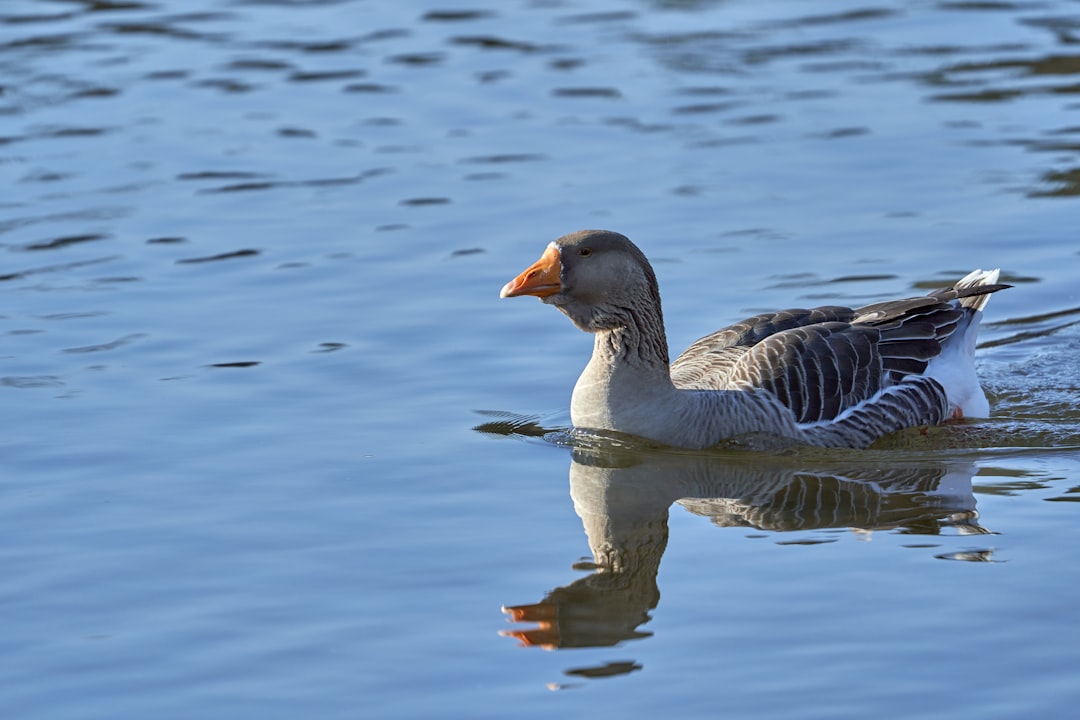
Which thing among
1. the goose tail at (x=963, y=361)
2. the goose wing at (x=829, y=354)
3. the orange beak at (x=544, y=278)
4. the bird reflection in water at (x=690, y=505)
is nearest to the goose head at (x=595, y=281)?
the orange beak at (x=544, y=278)

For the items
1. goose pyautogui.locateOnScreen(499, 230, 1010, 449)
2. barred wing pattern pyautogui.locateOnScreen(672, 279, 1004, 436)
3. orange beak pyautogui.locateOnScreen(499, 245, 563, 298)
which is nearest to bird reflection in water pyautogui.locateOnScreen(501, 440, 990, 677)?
goose pyautogui.locateOnScreen(499, 230, 1010, 449)

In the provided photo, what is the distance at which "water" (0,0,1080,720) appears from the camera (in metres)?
7.33

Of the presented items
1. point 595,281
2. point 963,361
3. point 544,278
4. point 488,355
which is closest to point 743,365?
point 595,281

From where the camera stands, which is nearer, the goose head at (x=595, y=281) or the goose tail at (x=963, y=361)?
the goose head at (x=595, y=281)

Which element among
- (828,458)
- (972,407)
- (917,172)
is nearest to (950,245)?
(917,172)

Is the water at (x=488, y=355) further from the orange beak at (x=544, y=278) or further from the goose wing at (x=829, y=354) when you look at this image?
the orange beak at (x=544, y=278)

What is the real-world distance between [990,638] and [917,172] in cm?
923

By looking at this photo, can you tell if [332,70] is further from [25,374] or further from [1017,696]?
[1017,696]

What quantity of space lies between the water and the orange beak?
1062mm

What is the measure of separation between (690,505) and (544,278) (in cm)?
170

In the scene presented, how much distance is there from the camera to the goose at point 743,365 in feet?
33.7

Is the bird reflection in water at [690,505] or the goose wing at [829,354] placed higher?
the goose wing at [829,354]

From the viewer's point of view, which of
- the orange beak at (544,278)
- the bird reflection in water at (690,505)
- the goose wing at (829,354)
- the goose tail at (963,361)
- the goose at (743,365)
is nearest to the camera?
the bird reflection in water at (690,505)

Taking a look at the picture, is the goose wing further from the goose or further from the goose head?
the goose head
